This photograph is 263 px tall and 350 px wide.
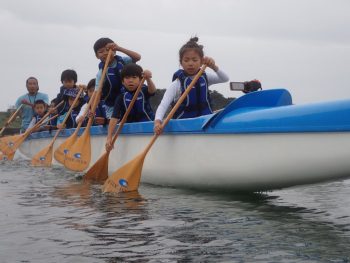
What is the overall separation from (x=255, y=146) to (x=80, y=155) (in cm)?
350

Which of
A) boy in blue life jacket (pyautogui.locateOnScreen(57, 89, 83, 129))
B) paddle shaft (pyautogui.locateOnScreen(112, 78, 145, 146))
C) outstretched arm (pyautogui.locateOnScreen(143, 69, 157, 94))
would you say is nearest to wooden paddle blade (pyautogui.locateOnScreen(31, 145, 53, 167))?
boy in blue life jacket (pyautogui.locateOnScreen(57, 89, 83, 129))

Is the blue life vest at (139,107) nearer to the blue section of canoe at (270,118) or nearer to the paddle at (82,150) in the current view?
the paddle at (82,150)

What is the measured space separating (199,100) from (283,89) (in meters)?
1.27

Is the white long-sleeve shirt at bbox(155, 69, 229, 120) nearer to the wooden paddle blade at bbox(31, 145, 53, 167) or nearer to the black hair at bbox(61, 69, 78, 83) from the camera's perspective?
the wooden paddle blade at bbox(31, 145, 53, 167)

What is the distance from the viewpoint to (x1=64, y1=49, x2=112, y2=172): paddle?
7.14 metres

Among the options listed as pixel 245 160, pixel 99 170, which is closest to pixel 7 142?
pixel 99 170

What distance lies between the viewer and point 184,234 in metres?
3.34

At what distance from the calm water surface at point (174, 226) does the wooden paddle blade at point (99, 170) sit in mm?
1078

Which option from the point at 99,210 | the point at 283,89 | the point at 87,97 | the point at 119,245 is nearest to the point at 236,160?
the point at 283,89

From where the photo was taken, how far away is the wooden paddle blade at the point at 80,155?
23.4ft

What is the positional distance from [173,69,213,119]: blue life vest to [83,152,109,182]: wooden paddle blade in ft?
4.43

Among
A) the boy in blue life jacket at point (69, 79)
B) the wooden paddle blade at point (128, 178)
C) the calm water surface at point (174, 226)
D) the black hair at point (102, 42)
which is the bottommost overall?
the calm water surface at point (174, 226)

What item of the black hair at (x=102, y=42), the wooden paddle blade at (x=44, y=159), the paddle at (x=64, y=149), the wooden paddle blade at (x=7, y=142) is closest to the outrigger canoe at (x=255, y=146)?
the paddle at (x=64, y=149)

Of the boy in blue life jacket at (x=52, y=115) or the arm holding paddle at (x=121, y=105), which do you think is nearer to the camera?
the arm holding paddle at (x=121, y=105)
